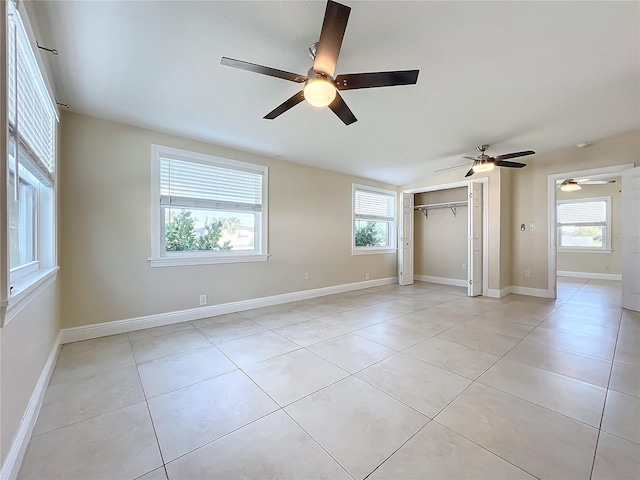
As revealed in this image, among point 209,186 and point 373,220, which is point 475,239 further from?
point 209,186

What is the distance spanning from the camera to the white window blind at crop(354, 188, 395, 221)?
5910 mm

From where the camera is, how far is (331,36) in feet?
4.96

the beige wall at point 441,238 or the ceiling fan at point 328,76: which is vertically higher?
the ceiling fan at point 328,76

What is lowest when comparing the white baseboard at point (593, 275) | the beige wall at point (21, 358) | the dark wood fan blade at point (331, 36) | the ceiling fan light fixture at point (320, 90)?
the white baseboard at point (593, 275)

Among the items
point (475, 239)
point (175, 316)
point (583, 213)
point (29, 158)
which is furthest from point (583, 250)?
point (29, 158)

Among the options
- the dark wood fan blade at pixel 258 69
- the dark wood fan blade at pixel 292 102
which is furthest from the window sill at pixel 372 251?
the dark wood fan blade at pixel 258 69

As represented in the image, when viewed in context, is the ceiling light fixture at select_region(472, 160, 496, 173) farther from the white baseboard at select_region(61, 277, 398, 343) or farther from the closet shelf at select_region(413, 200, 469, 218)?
the white baseboard at select_region(61, 277, 398, 343)

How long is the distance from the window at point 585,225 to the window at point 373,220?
15.8 ft

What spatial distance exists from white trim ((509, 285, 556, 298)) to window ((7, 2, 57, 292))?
661 cm

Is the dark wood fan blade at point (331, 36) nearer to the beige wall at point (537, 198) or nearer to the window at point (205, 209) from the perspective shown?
the window at point (205, 209)

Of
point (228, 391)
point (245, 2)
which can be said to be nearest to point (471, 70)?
point (245, 2)

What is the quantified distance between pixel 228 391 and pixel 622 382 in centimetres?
292

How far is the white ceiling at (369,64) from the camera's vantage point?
1681 mm

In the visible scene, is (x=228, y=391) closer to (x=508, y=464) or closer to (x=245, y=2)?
(x=508, y=464)
